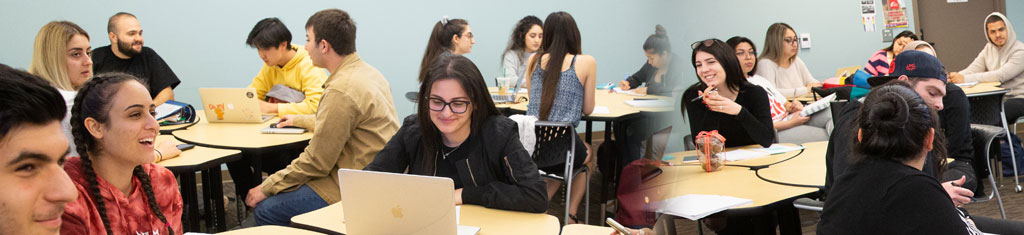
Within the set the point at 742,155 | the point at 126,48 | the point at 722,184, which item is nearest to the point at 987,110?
the point at 742,155

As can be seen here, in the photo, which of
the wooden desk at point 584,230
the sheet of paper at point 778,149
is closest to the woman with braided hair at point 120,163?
the wooden desk at point 584,230

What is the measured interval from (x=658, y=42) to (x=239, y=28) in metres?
5.04

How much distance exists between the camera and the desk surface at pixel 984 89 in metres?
4.11

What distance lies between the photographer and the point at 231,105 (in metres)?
3.65

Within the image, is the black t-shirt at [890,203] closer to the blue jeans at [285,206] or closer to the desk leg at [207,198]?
the blue jeans at [285,206]

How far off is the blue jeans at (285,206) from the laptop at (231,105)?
111cm

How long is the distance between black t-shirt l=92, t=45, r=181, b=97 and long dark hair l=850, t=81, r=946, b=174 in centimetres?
359

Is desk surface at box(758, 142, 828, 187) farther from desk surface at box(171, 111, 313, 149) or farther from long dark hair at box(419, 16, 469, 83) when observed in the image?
long dark hair at box(419, 16, 469, 83)

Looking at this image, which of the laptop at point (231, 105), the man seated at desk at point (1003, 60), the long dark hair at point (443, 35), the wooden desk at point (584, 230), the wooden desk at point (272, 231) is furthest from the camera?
the man seated at desk at point (1003, 60)

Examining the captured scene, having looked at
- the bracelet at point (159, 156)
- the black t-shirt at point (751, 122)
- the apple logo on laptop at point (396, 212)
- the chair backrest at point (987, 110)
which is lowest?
the chair backrest at point (987, 110)

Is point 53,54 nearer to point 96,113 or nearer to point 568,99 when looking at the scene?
point 96,113

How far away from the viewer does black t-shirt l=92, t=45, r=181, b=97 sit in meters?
→ 3.91

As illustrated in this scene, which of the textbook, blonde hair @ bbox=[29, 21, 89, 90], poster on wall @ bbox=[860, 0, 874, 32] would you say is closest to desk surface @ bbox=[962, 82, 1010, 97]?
the textbook

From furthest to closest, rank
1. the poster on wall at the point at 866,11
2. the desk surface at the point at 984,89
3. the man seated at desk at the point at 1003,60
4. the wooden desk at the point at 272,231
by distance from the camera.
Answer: the man seated at desk at the point at 1003,60 → the desk surface at the point at 984,89 → the wooden desk at the point at 272,231 → the poster on wall at the point at 866,11
